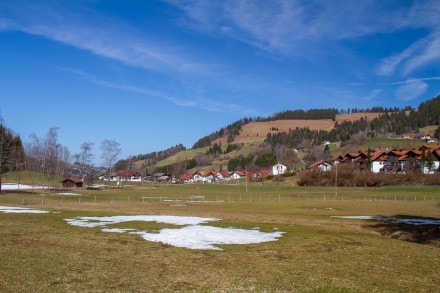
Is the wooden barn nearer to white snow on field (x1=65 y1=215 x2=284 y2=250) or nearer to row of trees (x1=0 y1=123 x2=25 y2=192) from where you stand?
row of trees (x1=0 y1=123 x2=25 y2=192)

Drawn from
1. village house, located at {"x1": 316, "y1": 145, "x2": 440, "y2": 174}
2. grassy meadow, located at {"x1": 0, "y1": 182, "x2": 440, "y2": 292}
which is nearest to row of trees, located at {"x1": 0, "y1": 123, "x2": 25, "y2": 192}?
grassy meadow, located at {"x1": 0, "y1": 182, "x2": 440, "y2": 292}

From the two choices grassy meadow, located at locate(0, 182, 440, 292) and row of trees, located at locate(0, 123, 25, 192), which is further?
row of trees, located at locate(0, 123, 25, 192)

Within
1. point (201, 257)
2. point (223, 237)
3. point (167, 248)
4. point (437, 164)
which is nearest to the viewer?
point (201, 257)

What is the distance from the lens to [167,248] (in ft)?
72.5

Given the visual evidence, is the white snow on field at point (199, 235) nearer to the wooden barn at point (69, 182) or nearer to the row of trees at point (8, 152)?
the row of trees at point (8, 152)

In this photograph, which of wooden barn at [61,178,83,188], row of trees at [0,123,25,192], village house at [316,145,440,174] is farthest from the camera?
village house at [316,145,440,174]

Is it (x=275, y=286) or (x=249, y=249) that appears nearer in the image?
(x=275, y=286)

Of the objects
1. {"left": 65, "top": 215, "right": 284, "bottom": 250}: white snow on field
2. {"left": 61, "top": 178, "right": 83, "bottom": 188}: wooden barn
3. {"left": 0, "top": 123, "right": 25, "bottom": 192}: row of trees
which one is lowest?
{"left": 65, "top": 215, "right": 284, "bottom": 250}: white snow on field

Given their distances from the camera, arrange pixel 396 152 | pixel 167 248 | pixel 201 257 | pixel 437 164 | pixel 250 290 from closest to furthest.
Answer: pixel 250 290 → pixel 201 257 → pixel 167 248 → pixel 437 164 → pixel 396 152

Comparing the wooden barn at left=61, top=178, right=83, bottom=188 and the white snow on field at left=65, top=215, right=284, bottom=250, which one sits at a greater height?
the wooden barn at left=61, top=178, right=83, bottom=188

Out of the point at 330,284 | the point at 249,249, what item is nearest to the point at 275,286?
the point at 330,284

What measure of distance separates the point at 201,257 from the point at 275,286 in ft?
19.6

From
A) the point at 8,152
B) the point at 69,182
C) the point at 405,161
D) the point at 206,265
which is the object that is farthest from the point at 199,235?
the point at 405,161

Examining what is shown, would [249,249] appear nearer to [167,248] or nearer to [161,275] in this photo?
[167,248]
